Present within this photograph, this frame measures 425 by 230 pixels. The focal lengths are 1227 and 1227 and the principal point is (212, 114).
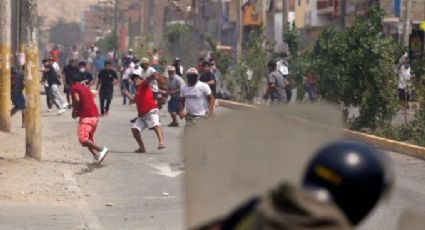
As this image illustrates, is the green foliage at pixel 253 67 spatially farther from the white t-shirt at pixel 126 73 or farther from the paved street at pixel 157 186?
the paved street at pixel 157 186

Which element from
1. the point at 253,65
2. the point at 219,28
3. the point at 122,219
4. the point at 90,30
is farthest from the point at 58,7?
the point at 122,219

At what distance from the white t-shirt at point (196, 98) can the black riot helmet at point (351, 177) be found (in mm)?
15496

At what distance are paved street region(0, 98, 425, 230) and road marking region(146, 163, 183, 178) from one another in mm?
13

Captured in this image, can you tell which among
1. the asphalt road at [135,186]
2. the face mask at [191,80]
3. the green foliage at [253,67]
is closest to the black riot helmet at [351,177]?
the asphalt road at [135,186]

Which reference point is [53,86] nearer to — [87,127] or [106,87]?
[106,87]

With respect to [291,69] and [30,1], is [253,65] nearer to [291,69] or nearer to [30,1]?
[291,69]

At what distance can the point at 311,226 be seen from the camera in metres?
2.23

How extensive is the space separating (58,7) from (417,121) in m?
159

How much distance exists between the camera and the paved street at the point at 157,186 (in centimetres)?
278

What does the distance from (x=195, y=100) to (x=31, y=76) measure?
2653 mm

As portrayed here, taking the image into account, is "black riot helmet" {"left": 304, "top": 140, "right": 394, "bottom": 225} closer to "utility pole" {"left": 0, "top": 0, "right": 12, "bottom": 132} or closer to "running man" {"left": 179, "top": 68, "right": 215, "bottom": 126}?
"running man" {"left": 179, "top": 68, "right": 215, "bottom": 126}

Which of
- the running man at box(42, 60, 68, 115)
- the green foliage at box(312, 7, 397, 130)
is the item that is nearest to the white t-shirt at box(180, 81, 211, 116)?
the green foliage at box(312, 7, 397, 130)

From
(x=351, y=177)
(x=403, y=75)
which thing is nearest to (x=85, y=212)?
(x=351, y=177)

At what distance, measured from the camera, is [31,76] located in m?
16.8
